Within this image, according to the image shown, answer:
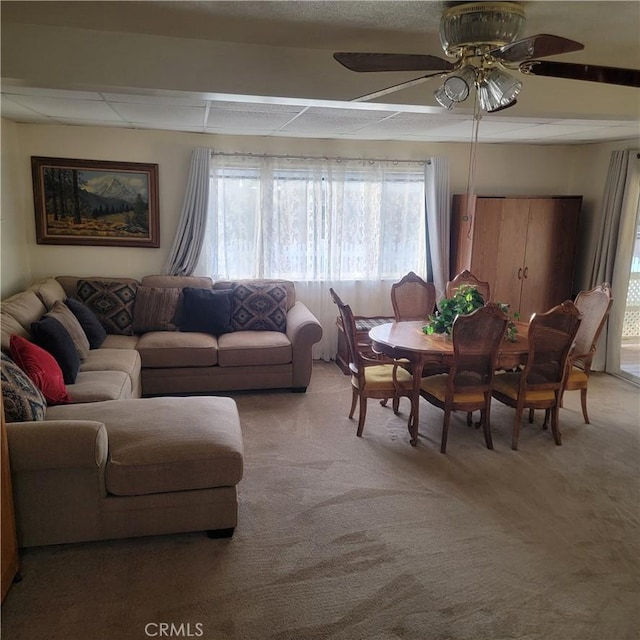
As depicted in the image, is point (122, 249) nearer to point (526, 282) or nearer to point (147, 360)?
point (147, 360)

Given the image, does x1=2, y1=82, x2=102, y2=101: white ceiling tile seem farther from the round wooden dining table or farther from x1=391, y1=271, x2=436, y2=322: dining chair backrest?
x1=391, y1=271, x2=436, y2=322: dining chair backrest

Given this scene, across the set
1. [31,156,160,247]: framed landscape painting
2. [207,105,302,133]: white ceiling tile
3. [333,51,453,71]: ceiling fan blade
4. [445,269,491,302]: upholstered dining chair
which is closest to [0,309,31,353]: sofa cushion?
[31,156,160,247]: framed landscape painting

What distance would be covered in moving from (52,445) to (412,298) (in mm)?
3369

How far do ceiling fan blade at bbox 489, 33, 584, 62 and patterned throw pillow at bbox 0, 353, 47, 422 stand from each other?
261 centimetres

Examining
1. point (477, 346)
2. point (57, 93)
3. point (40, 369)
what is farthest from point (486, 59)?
point (40, 369)

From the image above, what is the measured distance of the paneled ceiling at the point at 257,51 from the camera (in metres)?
2.36

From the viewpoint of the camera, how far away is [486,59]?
2.24 meters

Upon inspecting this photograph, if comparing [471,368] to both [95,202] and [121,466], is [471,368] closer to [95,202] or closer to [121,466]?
[121,466]

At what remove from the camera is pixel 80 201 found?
5.00 meters

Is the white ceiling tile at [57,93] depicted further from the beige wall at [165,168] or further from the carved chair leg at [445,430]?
the carved chair leg at [445,430]

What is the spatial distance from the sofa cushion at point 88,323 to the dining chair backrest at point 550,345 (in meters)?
3.35

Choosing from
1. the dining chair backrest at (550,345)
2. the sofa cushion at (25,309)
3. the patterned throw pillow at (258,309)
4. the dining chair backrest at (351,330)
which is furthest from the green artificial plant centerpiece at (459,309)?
the sofa cushion at (25,309)

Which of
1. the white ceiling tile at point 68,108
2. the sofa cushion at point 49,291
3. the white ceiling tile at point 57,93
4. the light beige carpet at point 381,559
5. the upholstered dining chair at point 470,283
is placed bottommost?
the light beige carpet at point 381,559

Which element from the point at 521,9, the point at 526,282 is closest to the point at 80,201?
the point at 521,9
